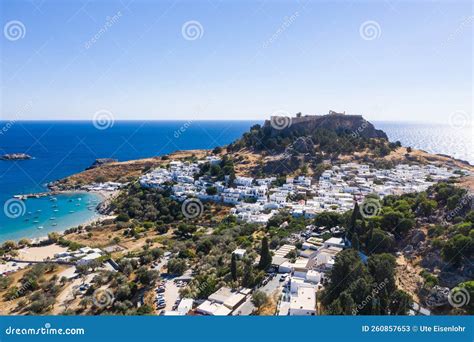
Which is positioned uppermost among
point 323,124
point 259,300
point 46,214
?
point 323,124

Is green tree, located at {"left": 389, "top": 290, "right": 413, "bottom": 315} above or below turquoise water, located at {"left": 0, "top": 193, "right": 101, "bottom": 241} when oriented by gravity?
above

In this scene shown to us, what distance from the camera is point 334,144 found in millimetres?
47031

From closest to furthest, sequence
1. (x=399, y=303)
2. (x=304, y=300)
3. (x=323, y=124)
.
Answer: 1. (x=399, y=303)
2. (x=304, y=300)
3. (x=323, y=124)

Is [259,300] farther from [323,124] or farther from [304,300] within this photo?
[323,124]

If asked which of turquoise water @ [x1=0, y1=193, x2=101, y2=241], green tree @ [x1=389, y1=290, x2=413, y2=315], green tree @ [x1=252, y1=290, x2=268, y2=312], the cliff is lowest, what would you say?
turquoise water @ [x1=0, y1=193, x2=101, y2=241]

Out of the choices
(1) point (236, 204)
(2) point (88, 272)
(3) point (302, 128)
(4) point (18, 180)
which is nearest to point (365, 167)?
(3) point (302, 128)

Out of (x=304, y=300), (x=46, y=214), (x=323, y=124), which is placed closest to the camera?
(x=304, y=300)

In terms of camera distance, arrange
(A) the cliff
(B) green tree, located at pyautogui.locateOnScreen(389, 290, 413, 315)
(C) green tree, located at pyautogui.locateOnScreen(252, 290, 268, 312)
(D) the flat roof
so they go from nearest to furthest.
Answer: (B) green tree, located at pyautogui.locateOnScreen(389, 290, 413, 315), (D) the flat roof, (C) green tree, located at pyautogui.locateOnScreen(252, 290, 268, 312), (A) the cliff

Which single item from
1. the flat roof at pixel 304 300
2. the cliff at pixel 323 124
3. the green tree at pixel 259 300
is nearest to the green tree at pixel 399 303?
the flat roof at pixel 304 300

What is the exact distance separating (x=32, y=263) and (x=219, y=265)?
43.1ft

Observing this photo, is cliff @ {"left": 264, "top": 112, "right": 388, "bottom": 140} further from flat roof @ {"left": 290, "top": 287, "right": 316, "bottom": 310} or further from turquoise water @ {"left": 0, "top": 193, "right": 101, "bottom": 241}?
flat roof @ {"left": 290, "top": 287, "right": 316, "bottom": 310}

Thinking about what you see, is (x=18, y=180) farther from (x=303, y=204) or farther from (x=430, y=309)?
(x=430, y=309)

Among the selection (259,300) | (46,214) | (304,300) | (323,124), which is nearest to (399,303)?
(304,300)

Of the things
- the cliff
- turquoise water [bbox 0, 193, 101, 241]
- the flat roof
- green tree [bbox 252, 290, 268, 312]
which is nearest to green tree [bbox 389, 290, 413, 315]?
the flat roof
